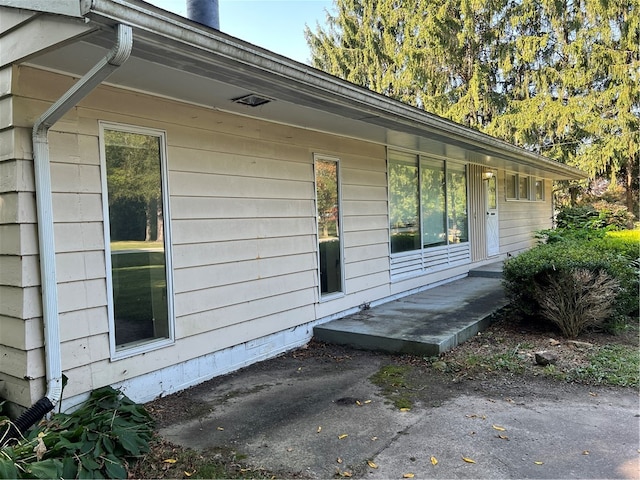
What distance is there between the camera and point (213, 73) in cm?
296

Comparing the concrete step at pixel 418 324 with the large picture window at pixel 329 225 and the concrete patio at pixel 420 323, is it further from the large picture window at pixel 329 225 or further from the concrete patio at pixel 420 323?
the large picture window at pixel 329 225

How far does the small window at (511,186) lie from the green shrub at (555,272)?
18.6 feet

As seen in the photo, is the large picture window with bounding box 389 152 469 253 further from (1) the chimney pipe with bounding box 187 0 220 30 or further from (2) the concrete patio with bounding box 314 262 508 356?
(1) the chimney pipe with bounding box 187 0 220 30

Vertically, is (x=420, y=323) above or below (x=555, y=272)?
below

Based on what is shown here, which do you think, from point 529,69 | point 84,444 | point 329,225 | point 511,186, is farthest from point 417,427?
point 529,69

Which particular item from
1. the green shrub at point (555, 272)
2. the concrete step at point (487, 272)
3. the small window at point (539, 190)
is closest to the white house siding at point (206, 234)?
the green shrub at point (555, 272)

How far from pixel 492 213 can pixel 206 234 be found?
7730mm

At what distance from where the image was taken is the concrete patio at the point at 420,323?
454 centimetres

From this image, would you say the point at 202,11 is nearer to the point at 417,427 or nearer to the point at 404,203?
the point at 404,203

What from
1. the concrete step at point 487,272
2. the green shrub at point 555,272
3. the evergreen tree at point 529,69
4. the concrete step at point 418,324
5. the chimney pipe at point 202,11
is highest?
the evergreen tree at point 529,69

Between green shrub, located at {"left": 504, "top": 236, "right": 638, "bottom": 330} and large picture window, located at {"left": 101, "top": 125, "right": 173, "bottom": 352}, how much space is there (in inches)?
147

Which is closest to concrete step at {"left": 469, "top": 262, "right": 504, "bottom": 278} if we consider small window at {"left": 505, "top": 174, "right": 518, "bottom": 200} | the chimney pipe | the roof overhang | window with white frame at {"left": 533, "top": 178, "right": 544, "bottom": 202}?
small window at {"left": 505, "top": 174, "right": 518, "bottom": 200}

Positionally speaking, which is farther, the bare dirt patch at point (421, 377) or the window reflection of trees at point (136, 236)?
the window reflection of trees at point (136, 236)

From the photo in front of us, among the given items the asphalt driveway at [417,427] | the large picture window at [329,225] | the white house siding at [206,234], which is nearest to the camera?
the asphalt driveway at [417,427]
